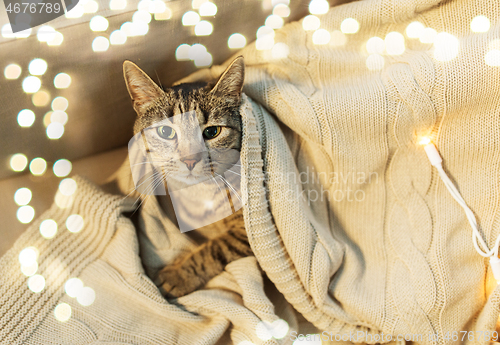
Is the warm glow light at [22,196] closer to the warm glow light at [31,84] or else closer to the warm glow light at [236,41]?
the warm glow light at [31,84]

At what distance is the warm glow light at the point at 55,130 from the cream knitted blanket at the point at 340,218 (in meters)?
0.18

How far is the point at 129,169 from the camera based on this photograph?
92 cm

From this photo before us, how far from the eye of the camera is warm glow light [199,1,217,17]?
877 millimetres

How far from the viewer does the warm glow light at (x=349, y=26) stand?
0.91 metres

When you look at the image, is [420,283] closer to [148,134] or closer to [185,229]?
[185,229]

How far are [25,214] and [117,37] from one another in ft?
1.94

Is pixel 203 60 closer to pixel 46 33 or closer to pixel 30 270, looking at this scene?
pixel 46 33

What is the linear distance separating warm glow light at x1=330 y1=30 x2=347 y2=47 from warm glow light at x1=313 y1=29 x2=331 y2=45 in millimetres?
13

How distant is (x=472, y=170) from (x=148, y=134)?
910 mm

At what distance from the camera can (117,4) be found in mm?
809

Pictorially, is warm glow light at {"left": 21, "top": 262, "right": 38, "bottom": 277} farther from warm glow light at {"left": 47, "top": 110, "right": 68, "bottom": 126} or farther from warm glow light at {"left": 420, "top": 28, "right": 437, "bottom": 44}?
warm glow light at {"left": 420, "top": 28, "right": 437, "bottom": 44}

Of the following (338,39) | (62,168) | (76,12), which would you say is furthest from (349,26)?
(62,168)

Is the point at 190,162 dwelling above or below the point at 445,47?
below

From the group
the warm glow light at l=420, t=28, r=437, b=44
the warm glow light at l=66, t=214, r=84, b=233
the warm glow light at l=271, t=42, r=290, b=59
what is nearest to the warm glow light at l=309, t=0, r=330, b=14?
the warm glow light at l=271, t=42, r=290, b=59
